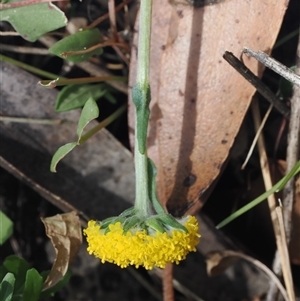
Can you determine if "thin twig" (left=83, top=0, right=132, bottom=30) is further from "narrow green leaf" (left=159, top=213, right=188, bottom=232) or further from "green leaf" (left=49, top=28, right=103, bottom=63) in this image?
"narrow green leaf" (left=159, top=213, right=188, bottom=232)

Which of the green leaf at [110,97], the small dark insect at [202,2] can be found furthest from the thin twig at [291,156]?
the green leaf at [110,97]

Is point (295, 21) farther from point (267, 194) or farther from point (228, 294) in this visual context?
point (228, 294)

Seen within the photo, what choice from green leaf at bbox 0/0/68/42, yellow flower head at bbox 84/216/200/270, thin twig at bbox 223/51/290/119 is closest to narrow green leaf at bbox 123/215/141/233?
yellow flower head at bbox 84/216/200/270

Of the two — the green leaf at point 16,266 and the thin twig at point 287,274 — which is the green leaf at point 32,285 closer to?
the green leaf at point 16,266

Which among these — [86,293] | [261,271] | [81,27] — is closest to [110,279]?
[86,293]

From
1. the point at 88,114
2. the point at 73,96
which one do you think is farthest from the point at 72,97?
the point at 88,114

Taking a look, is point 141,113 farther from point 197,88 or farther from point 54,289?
point 54,289
